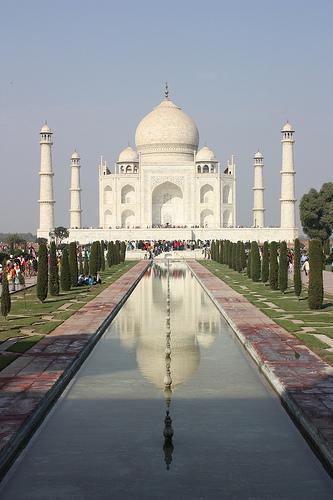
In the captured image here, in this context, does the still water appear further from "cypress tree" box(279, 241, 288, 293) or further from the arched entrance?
the arched entrance

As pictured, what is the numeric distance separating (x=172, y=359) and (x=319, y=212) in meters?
30.0

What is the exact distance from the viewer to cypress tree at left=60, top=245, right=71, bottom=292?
17250mm

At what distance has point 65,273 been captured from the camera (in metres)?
17.3

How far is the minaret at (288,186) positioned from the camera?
42188mm

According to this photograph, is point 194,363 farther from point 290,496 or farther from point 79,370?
point 290,496

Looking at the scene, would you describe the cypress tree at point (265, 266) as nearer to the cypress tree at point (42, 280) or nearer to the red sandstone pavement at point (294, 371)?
the cypress tree at point (42, 280)

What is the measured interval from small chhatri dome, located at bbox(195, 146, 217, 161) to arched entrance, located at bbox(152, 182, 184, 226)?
2.31 metres

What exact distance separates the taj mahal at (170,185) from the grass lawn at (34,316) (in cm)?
2530

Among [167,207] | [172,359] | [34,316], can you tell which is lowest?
[172,359]

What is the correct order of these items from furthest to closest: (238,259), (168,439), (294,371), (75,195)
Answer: (75,195), (238,259), (294,371), (168,439)

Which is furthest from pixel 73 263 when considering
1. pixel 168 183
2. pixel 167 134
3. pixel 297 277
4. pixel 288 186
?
pixel 167 134

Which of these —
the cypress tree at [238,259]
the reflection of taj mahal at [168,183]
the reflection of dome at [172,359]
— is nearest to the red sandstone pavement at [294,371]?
the reflection of dome at [172,359]

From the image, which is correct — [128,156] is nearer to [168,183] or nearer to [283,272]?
[168,183]

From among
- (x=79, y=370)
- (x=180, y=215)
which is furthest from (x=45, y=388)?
(x=180, y=215)
